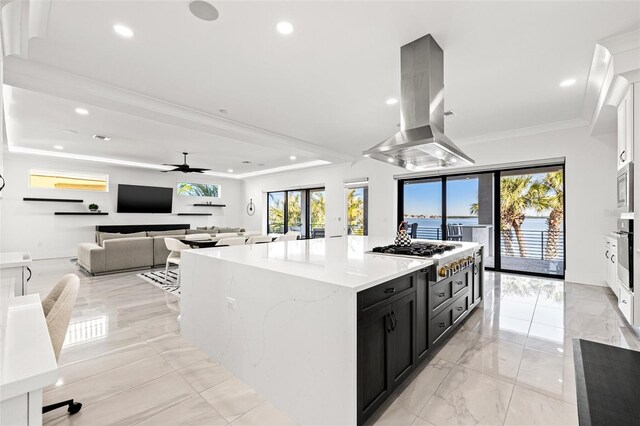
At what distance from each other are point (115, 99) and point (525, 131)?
→ 6.28m

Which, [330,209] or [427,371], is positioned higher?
[330,209]

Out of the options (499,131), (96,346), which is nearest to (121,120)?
(96,346)

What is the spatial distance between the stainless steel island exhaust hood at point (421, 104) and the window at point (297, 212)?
6.24 m

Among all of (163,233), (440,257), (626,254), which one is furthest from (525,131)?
(163,233)

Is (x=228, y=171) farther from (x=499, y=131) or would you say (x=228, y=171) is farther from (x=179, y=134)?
(x=499, y=131)

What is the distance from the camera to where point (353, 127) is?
5.00 metres

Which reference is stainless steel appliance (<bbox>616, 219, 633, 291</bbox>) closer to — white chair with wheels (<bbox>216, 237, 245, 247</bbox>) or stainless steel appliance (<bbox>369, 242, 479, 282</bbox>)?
stainless steel appliance (<bbox>369, 242, 479, 282</bbox>)

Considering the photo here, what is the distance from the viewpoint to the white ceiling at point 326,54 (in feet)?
7.19

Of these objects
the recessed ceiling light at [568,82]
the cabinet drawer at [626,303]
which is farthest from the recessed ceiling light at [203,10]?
the cabinet drawer at [626,303]

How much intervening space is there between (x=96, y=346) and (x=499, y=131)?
648cm

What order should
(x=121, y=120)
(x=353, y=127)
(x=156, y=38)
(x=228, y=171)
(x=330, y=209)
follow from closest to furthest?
(x=156, y=38), (x=121, y=120), (x=353, y=127), (x=330, y=209), (x=228, y=171)

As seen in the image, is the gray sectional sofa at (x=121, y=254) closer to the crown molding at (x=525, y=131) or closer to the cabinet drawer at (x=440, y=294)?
the cabinet drawer at (x=440, y=294)

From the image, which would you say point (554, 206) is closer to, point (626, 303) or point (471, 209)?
point (471, 209)

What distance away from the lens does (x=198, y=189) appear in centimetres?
1049
